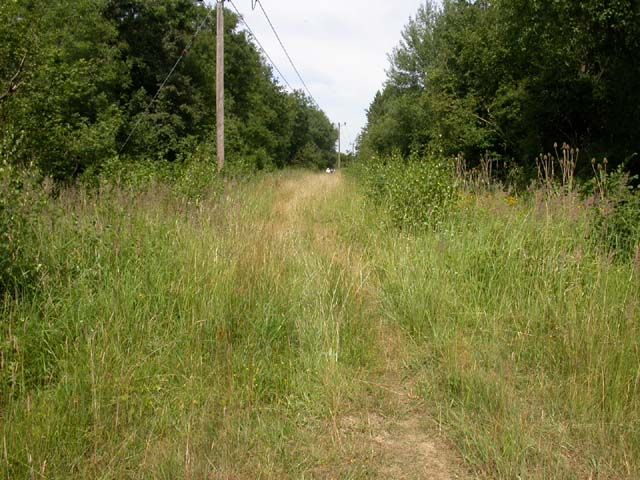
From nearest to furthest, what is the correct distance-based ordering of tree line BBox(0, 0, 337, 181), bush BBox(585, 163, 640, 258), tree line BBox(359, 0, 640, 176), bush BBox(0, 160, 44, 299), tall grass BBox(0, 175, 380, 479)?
tall grass BBox(0, 175, 380, 479)
bush BBox(0, 160, 44, 299)
bush BBox(585, 163, 640, 258)
tree line BBox(359, 0, 640, 176)
tree line BBox(0, 0, 337, 181)

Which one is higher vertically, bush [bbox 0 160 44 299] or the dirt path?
bush [bbox 0 160 44 299]

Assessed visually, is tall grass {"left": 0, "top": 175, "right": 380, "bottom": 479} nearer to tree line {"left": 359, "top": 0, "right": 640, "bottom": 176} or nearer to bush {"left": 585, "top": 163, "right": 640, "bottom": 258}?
bush {"left": 585, "top": 163, "right": 640, "bottom": 258}

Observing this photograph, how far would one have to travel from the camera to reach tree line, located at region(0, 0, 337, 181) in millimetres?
10539

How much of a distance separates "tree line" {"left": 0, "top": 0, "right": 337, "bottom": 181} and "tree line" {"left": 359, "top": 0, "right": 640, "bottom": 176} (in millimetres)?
9048

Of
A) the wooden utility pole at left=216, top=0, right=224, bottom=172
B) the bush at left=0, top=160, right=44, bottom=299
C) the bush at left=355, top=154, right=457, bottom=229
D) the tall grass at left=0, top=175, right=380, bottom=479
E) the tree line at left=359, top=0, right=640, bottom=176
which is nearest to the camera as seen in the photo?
the tall grass at left=0, top=175, right=380, bottom=479

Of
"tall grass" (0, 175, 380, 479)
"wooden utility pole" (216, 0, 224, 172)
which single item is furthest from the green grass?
"wooden utility pole" (216, 0, 224, 172)

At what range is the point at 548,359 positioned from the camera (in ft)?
9.11

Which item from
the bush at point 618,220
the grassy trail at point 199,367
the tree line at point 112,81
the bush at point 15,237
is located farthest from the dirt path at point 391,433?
the tree line at point 112,81

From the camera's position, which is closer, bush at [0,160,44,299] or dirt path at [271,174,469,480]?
dirt path at [271,174,469,480]

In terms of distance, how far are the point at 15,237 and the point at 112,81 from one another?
17.4 metres

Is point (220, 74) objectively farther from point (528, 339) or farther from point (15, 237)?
point (528, 339)

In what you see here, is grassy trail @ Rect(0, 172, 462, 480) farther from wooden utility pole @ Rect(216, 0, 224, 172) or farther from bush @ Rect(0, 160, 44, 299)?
wooden utility pole @ Rect(216, 0, 224, 172)

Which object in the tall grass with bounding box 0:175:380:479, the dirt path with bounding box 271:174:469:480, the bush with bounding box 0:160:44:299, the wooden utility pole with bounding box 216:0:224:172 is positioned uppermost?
the wooden utility pole with bounding box 216:0:224:172

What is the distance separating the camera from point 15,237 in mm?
3094
